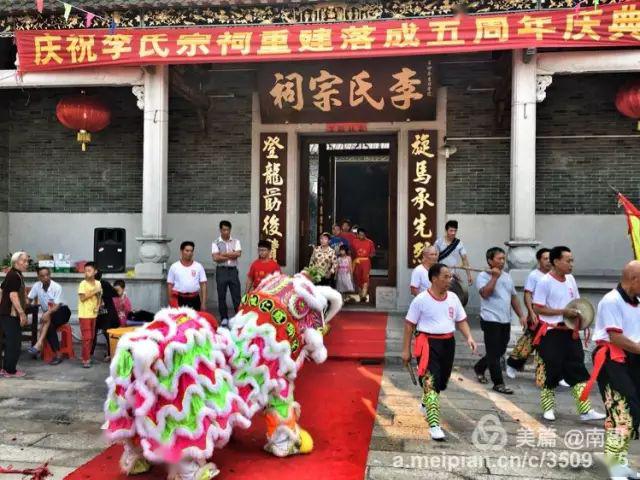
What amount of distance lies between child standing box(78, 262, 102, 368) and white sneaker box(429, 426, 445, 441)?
465cm

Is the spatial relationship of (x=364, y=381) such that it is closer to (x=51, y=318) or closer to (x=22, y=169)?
(x=51, y=318)

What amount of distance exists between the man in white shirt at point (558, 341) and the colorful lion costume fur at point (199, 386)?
2.32 metres

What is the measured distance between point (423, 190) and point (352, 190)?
22.6 ft

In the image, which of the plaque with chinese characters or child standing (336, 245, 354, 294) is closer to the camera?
the plaque with chinese characters

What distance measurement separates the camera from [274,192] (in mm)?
10141

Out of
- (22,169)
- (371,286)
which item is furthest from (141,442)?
(22,169)

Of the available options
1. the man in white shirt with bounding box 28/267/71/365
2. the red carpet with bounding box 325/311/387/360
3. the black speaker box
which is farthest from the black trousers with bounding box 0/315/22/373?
the red carpet with bounding box 325/311/387/360

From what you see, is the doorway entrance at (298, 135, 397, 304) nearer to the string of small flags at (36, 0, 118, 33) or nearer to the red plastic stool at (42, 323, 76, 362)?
the string of small flags at (36, 0, 118, 33)

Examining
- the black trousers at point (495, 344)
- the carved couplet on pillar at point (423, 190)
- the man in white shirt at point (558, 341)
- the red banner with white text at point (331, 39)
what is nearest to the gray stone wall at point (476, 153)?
the carved couplet on pillar at point (423, 190)

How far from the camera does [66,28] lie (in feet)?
28.5

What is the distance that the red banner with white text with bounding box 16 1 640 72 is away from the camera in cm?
710

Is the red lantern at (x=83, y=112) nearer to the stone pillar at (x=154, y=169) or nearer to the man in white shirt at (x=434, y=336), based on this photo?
the stone pillar at (x=154, y=169)

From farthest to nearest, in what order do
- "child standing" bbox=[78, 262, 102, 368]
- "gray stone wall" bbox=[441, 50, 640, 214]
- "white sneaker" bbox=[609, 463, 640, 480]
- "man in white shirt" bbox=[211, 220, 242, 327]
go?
"gray stone wall" bbox=[441, 50, 640, 214] < "man in white shirt" bbox=[211, 220, 242, 327] < "child standing" bbox=[78, 262, 102, 368] < "white sneaker" bbox=[609, 463, 640, 480]
